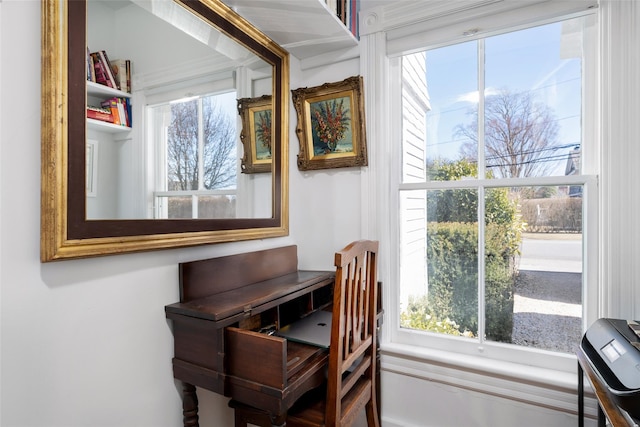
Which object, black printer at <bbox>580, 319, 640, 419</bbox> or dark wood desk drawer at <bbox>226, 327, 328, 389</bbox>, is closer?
black printer at <bbox>580, 319, 640, 419</bbox>

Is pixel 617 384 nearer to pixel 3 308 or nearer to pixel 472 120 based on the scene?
pixel 472 120

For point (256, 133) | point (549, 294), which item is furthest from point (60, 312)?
point (549, 294)

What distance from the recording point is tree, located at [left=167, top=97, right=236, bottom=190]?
122 centimetres

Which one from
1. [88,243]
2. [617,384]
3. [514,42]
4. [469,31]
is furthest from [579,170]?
[88,243]

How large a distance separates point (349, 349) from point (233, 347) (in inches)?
17.0

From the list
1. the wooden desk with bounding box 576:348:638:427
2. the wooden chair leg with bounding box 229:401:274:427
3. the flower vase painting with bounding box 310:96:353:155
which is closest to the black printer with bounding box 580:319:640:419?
the wooden desk with bounding box 576:348:638:427

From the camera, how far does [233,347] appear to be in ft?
3.59

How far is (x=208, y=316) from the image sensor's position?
3.48ft

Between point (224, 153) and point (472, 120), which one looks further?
point (472, 120)

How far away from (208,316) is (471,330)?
1306mm

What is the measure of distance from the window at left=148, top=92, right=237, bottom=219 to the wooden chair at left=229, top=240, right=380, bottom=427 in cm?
61

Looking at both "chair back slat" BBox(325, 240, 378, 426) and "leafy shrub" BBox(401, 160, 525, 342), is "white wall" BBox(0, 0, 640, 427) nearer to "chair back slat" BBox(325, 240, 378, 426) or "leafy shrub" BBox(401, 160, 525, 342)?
"leafy shrub" BBox(401, 160, 525, 342)

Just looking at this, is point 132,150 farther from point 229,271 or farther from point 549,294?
point 549,294

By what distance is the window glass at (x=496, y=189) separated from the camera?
4.91 feet
